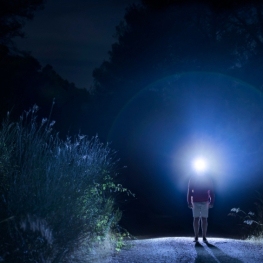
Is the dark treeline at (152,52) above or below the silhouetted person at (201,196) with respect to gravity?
above

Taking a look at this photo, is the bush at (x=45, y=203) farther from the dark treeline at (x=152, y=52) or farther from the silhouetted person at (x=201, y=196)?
the dark treeline at (x=152, y=52)

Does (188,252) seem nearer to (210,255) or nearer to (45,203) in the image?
(210,255)

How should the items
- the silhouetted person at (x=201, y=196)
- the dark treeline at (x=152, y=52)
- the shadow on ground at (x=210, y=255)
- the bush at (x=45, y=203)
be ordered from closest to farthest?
the bush at (x=45, y=203)
the shadow on ground at (x=210, y=255)
the silhouetted person at (x=201, y=196)
the dark treeline at (x=152, y=52)

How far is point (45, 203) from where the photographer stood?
8.36 metres

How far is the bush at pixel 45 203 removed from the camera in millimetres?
7798

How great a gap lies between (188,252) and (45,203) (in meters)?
3.79

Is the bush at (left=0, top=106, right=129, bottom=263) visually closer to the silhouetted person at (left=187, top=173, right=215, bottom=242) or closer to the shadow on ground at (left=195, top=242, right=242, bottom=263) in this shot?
the shadow on ground at (left=195, top=242, right=242, bottom=263)

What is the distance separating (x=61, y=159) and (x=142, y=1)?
23160 millimetres

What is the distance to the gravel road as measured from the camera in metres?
10.1

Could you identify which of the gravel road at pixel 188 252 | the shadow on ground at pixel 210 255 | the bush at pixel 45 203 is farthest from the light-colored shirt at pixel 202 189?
the bush at pixel 45 203

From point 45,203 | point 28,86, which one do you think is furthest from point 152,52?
point 45,203

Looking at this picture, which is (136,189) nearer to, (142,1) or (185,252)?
(142,1)

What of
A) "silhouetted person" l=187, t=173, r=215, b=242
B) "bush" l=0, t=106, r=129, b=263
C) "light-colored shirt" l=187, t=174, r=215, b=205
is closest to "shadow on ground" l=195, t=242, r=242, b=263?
"silhouetted person" l=187, t=173, r=215, b=242

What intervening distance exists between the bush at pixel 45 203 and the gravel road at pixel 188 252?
0.95m
